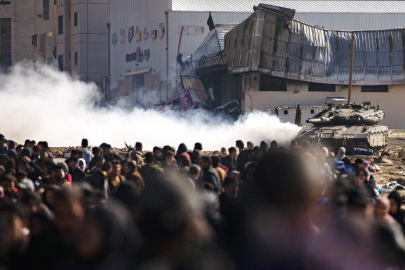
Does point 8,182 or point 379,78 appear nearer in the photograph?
point 8,182

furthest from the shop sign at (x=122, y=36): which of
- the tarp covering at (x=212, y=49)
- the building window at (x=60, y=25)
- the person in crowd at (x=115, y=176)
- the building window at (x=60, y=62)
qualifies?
the person in crowd at (x=115, y=176)

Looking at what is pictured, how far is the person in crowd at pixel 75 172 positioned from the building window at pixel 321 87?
1191 inches

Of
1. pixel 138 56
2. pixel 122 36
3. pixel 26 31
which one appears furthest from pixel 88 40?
pixel 26 31

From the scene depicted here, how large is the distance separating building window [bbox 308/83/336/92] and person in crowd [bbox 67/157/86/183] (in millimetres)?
30251

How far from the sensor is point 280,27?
35719 mm

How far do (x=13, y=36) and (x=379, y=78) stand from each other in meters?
43.6

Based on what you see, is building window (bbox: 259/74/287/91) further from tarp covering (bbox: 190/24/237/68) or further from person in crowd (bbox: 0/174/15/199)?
person in crowd (bbox: 0/174/15/199)

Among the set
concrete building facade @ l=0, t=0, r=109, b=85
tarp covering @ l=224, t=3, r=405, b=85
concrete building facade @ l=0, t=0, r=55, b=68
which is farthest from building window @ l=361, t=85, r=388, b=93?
concrete building facade @ l=0, t=0, r=55, b=68

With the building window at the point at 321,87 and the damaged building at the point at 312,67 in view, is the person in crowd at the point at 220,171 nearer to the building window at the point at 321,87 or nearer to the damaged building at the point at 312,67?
the damaged building at the point at 312,67

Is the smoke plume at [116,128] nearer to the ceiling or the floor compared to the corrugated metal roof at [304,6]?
nearer to the floor

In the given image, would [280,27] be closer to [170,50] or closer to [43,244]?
[170,50]

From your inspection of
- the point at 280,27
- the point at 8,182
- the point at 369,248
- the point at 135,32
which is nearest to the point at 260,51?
the point at 280,27

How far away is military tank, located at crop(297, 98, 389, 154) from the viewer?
75.6ft

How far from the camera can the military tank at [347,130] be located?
907 inches
